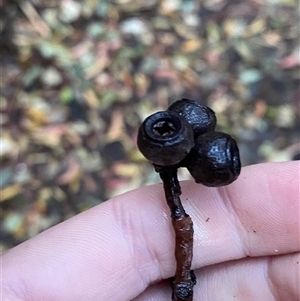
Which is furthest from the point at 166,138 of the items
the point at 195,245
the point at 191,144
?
the point at 195,245

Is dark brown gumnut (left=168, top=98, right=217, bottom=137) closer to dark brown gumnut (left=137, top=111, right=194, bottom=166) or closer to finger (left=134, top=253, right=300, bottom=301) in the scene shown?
dark brown gumnut (left=137, top=111, right=194, bottom=166)

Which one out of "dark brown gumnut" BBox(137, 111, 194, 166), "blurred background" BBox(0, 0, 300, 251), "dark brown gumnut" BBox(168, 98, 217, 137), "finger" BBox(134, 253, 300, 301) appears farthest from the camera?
"blurred background" BBox(0, 0, 300, 251)

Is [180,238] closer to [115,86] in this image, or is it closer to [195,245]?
[195,245]

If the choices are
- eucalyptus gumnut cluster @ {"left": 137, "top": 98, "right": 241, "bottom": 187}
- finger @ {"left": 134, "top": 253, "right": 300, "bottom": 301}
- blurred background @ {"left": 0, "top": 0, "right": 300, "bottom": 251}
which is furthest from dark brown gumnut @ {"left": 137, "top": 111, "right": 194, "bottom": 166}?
blurred background @ {"left": 0, "top": 0, "right": 300, "bottom": 251}

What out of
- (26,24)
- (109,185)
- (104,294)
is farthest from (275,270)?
(26,24)

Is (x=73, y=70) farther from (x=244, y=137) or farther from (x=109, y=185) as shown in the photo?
(x=244, y=137)

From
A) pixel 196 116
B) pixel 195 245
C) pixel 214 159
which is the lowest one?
pixel 195 245
